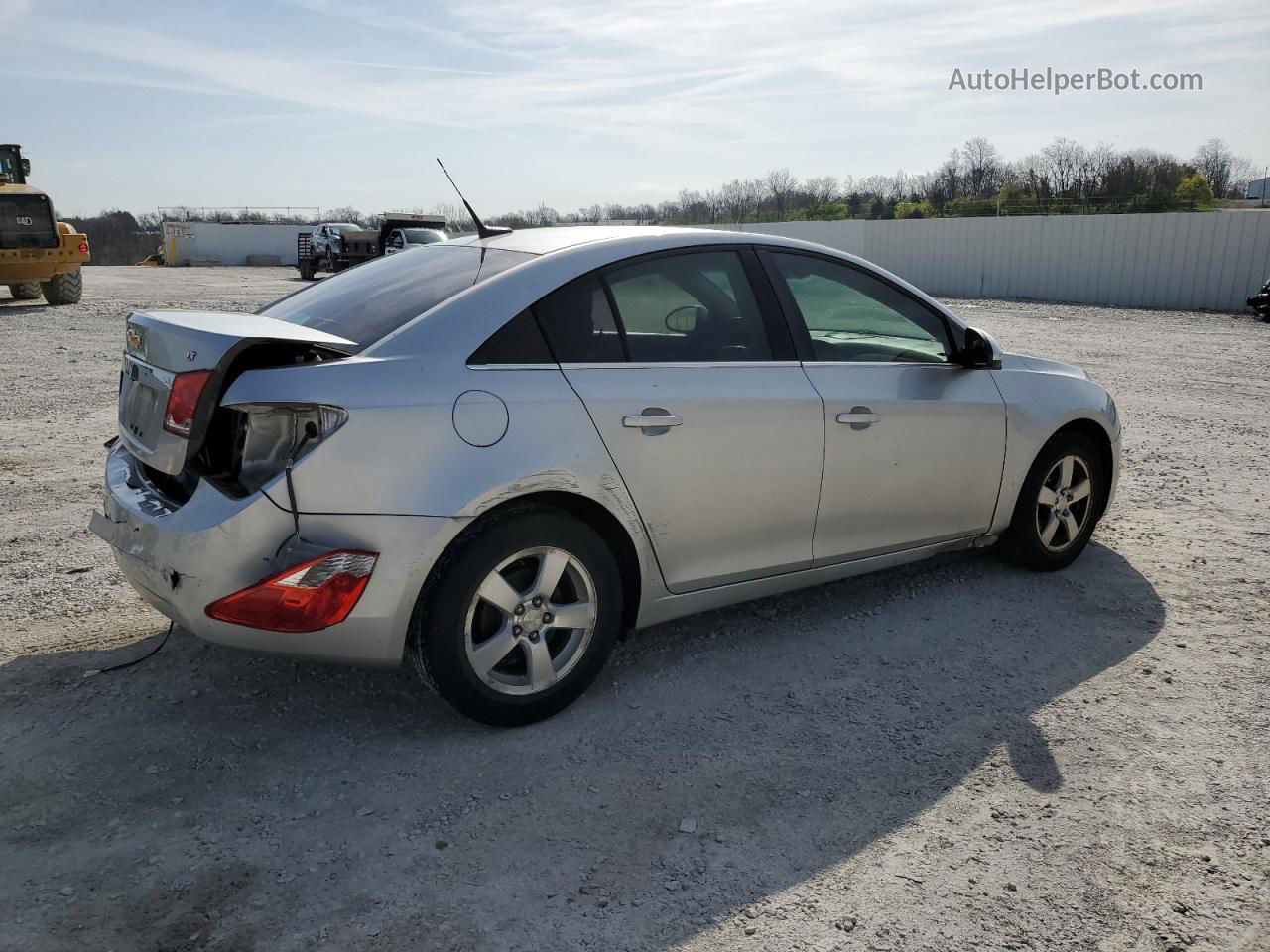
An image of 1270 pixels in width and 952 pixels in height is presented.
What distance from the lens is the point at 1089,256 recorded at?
1086 inches

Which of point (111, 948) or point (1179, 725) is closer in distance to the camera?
point (111, 948)

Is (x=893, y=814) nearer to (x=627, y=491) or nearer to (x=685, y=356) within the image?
(x=627, y=491)

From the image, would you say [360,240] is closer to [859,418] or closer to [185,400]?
[859,418]

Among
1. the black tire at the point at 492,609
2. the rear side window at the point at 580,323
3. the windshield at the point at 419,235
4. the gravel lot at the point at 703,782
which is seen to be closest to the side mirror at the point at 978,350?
the gravel lot at the point at 703,782

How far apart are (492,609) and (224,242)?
182ft

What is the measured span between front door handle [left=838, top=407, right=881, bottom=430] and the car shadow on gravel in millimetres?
906

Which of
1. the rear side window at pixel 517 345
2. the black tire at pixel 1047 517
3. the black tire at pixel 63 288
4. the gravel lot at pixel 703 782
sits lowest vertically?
the gravel lot at pixel 703 782

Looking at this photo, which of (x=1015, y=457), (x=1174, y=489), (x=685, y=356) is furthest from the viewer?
Answer: (x=1174, y=489)

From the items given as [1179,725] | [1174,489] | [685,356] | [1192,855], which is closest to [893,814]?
[1192,855]

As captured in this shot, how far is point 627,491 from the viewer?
356 centimetres

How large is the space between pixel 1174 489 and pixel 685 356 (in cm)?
450

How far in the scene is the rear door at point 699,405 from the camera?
3.57 metres

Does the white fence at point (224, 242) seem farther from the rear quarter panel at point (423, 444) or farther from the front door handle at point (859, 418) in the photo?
the rear quarter panel at point (423, 444)

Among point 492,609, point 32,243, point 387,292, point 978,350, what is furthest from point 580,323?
point 32,243
